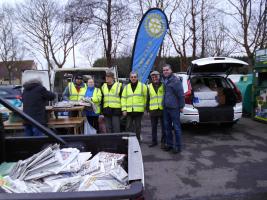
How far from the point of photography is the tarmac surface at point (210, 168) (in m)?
4.45

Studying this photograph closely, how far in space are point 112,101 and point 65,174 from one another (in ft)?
14.9

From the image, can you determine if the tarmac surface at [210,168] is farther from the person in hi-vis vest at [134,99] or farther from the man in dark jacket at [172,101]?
the person in hi-vis vest at [134,99]

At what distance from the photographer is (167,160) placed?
240 inches

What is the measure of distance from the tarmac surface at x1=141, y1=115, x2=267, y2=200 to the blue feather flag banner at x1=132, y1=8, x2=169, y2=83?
195 centimetres

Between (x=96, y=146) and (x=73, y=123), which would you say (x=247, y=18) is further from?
(x=96, y=146)

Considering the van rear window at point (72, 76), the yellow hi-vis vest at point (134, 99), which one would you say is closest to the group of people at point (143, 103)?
the yellow hi-vis vest at point (134, 99)

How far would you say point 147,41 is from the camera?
29.4ft

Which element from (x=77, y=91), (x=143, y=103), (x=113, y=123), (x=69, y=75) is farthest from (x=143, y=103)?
(x=69, y=75)

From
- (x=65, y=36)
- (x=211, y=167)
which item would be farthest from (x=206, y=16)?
(x=211, y=167)

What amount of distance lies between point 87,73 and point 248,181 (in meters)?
6.13

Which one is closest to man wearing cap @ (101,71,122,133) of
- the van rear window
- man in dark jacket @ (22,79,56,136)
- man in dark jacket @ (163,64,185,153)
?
man in dark jacket @ (163,64,185,153)

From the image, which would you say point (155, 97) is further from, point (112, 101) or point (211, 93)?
point (211, 93)

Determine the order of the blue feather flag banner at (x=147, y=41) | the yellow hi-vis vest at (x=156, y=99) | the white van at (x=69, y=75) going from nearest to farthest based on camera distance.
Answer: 1. the yellow hi-vis vest at (x=156, y=99)
2. the blue feather flag banner at (x=147, y=41)
3. the white van at (x=69, y=75)

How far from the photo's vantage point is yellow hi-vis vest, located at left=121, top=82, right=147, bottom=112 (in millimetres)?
6715
